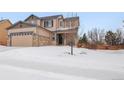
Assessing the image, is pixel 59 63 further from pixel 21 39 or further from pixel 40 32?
pixel 21 39

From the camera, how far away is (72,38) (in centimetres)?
334

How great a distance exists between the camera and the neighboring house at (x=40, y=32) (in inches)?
133

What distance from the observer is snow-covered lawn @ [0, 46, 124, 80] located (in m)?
3.07

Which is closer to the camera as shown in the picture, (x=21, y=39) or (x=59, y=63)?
(x=59, y=63)

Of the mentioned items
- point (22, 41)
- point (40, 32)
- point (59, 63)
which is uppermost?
point (40, 32)

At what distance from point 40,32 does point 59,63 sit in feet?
2.03

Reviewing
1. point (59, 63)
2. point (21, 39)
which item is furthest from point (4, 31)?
point (59, 63)

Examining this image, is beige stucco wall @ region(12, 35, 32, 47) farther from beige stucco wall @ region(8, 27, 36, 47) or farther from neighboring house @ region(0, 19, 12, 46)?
neighboring house @ region(0, 19, 12, 46)

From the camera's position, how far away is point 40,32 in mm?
3439

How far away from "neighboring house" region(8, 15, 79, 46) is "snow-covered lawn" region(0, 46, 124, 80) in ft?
0.35

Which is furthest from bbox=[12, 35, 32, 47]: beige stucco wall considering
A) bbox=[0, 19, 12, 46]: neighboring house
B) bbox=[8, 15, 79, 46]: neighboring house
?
bbox=[0, 19, 12, 46]: neighboring house

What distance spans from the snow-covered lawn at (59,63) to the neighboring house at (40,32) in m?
0.11

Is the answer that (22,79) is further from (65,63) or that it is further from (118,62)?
(118,62)

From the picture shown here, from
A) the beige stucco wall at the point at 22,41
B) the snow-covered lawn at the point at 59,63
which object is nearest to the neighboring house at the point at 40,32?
the beige stucco wall at the point at 22,41
